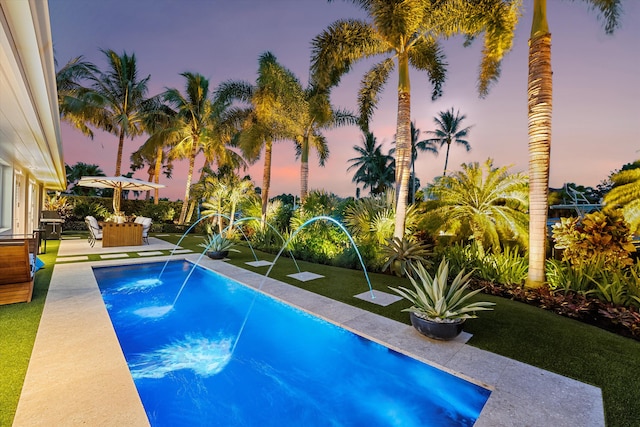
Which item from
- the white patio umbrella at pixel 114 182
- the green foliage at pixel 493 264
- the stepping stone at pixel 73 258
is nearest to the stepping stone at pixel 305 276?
the green foliage at pixel 493 264

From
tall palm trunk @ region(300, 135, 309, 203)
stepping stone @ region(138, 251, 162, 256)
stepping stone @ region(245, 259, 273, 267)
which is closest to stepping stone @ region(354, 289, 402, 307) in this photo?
stepping stone @ region(245, 259, 273, 267)

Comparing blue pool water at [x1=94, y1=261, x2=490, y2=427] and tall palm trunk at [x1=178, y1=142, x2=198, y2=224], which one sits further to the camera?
tall palm trunk at [x1=178, y1=142, x2=198, y2=224]

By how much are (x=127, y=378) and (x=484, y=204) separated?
8469mm

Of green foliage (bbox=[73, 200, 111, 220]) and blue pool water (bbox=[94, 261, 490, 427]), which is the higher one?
green foliage (bbox=[73, 200, 111, 220])

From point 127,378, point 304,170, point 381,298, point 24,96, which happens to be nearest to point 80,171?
point 304,170

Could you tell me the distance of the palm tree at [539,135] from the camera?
557 centimetres

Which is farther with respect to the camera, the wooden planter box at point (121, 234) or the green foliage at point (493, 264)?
the wooden planter box at point (121, 234)

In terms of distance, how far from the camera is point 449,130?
33.8m

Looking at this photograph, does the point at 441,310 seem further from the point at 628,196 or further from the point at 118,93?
the point at 118,93

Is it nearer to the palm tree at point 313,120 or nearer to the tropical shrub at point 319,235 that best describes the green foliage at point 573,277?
the tropical shrub at point 319,235

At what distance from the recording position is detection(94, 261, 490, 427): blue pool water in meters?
2.58

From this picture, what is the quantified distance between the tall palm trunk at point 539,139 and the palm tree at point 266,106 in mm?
10165

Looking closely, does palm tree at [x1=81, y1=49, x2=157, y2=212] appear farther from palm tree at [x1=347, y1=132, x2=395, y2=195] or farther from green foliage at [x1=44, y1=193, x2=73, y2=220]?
palm tree at [x1=347, y1=132, x2=395, y2=195]

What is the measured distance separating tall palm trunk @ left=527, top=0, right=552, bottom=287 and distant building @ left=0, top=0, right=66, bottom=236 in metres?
7.61
